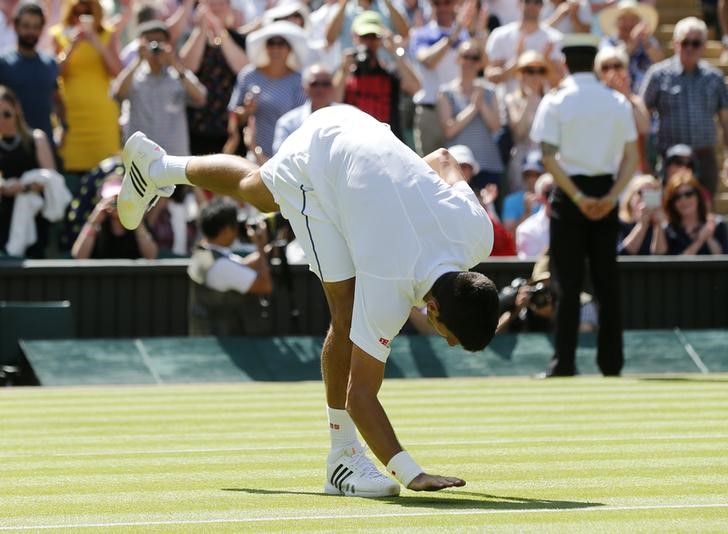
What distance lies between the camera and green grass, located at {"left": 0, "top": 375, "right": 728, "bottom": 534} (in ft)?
19.6

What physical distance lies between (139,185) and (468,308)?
277cm

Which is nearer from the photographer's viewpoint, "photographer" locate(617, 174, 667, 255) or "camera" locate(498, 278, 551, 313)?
"camera" locate(498, 278, 551, 313)

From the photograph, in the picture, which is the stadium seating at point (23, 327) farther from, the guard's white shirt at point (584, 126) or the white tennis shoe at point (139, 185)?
the white tennis shoe at point (139, 185)

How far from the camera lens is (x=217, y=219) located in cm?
1339

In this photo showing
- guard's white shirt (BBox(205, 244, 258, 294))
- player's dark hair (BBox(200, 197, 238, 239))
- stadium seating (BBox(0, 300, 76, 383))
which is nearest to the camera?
stadium seating (BBox(0, 300, 76, 383))

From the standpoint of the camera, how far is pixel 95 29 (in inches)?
625

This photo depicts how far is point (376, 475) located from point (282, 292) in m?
7.46

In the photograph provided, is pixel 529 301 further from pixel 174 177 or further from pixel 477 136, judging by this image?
pixel 174 177

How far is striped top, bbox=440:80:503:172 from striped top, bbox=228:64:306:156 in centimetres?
146

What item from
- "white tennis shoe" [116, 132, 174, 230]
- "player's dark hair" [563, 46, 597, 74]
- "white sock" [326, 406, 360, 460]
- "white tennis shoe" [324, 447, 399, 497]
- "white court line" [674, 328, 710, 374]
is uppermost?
"player's dark hair" [563, 46, 597, 74]

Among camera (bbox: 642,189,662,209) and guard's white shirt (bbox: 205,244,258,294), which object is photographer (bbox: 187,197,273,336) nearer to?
guard's white shirt (bbox: 205,244,258,294)

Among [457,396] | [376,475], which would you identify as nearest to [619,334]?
[457,396]

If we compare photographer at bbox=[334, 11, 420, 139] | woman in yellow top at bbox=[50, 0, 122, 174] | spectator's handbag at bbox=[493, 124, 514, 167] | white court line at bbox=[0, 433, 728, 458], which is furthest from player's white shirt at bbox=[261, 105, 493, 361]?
spectator's handbag at bbox=[493, 124, 514, 167]

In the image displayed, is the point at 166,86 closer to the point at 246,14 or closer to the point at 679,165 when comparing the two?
the point at 246,14
